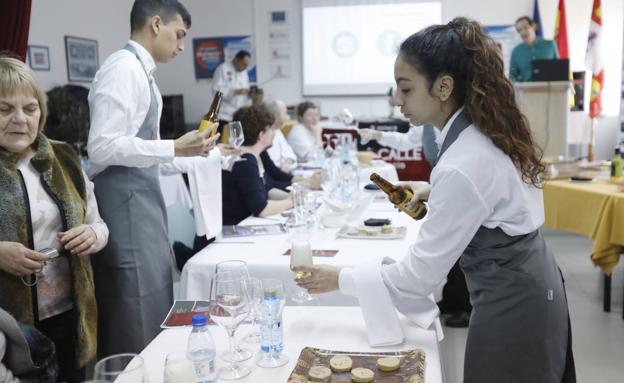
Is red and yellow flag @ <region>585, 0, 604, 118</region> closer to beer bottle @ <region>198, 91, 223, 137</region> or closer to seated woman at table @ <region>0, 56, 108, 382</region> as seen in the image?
beer bottle @ <region>198, 91, 223, 137</region>

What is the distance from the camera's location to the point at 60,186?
1975mm

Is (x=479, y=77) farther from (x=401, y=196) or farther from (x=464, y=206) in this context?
(x=401, y=196)

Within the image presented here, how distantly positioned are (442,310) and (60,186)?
2674mm

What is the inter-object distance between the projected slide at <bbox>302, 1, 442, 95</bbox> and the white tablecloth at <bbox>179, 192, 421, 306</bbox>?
21.7ft

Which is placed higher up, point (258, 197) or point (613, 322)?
point (258, 197)

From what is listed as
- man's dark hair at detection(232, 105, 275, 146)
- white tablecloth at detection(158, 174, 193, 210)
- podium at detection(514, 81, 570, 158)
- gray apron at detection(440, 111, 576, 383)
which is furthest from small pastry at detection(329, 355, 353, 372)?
podium at detection(514, 81, 570, 158)

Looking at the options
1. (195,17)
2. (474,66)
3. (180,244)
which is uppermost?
(195,17)

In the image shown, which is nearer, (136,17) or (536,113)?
(136,17)

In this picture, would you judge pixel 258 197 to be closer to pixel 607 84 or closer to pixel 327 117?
pixel 327 117

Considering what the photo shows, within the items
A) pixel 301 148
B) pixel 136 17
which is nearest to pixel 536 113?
pixel 301 148

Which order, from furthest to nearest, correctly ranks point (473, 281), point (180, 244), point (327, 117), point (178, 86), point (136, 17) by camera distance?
point (178, 86) < point (327, 117) < point (180, 244) < point (136, 17) < point (473, 281)

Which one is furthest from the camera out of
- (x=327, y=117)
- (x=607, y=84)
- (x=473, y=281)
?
(x=327, y=117)

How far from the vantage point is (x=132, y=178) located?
7.79 feet

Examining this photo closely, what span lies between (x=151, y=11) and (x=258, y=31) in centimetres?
707
